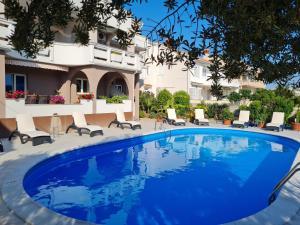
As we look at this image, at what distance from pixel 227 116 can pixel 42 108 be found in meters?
17.1

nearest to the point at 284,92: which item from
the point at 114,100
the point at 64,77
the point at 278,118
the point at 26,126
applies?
the point at 26,126

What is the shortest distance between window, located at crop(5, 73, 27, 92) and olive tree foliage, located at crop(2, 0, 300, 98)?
18445 millimetres

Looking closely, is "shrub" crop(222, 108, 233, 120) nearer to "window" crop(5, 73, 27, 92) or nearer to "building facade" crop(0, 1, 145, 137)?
"building facade" crop(0, 1, 145, 137)

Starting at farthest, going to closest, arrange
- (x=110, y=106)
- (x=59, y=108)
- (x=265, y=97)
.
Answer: (x=265, y=97), (x=110, y=106), (x=59, y=108)

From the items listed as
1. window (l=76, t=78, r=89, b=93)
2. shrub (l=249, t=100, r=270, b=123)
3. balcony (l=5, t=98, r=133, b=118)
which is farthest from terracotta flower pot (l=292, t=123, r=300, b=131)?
window (l=76, t=78, r=89, b=93)

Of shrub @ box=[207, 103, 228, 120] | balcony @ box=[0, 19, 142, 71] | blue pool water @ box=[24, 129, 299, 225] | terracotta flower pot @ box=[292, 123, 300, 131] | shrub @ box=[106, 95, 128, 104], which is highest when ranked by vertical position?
balcony @ box=[0, 19, 142, 71]

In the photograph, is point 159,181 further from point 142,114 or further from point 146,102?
point 146,102

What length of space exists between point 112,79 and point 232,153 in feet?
46.4

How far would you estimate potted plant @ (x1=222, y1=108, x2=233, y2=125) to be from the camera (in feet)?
92.0

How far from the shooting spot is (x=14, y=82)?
2083cm

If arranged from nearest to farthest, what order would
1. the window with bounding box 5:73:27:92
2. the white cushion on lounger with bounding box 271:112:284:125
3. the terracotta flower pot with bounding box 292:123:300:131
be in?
the window with bounding box 5:73:27:92
the white cushion on lounger with bounding box 271:112:284:125
the terracotta flower pot with bounding box 292:123:300:131

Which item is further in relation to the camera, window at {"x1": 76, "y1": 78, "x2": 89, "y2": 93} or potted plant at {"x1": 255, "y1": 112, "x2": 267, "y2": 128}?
potted plant at {"x1": 255, "y1": 112, "x2": 267, "y2": 128}

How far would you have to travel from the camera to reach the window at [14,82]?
20.5 meters

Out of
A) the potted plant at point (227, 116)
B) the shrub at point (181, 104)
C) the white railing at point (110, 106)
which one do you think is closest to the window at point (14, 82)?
the white railing at point (110, 106)
